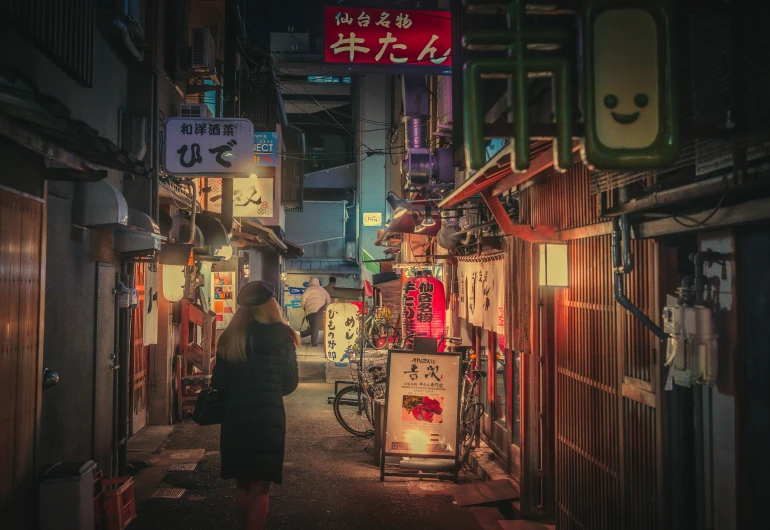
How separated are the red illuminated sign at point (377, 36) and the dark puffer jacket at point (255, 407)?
6629mm

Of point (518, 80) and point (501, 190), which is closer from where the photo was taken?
point (518, 80)

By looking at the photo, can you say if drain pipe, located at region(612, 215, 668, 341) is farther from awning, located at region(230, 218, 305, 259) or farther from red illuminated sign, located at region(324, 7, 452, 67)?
awning, located at region(230, 218, 305, 259)

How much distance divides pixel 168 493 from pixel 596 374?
24.9 ft

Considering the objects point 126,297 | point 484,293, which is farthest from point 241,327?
point 484,293

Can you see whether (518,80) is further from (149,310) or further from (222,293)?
(222,293)

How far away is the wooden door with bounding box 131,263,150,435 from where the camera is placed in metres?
14.7

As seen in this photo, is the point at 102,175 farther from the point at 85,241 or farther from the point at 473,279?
the point at 473,279

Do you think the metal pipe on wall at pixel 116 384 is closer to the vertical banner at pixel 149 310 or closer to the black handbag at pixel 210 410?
the vertical banner at pixel 149 310

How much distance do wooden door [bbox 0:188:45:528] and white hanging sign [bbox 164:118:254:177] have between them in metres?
5.50

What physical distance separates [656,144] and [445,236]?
11253mm

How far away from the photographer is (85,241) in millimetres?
10133

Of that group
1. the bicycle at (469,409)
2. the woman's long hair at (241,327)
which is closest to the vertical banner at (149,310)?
the bicycle at (469,409)

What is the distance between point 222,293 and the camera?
81.0 ft

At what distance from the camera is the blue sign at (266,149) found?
23188 millimetres
